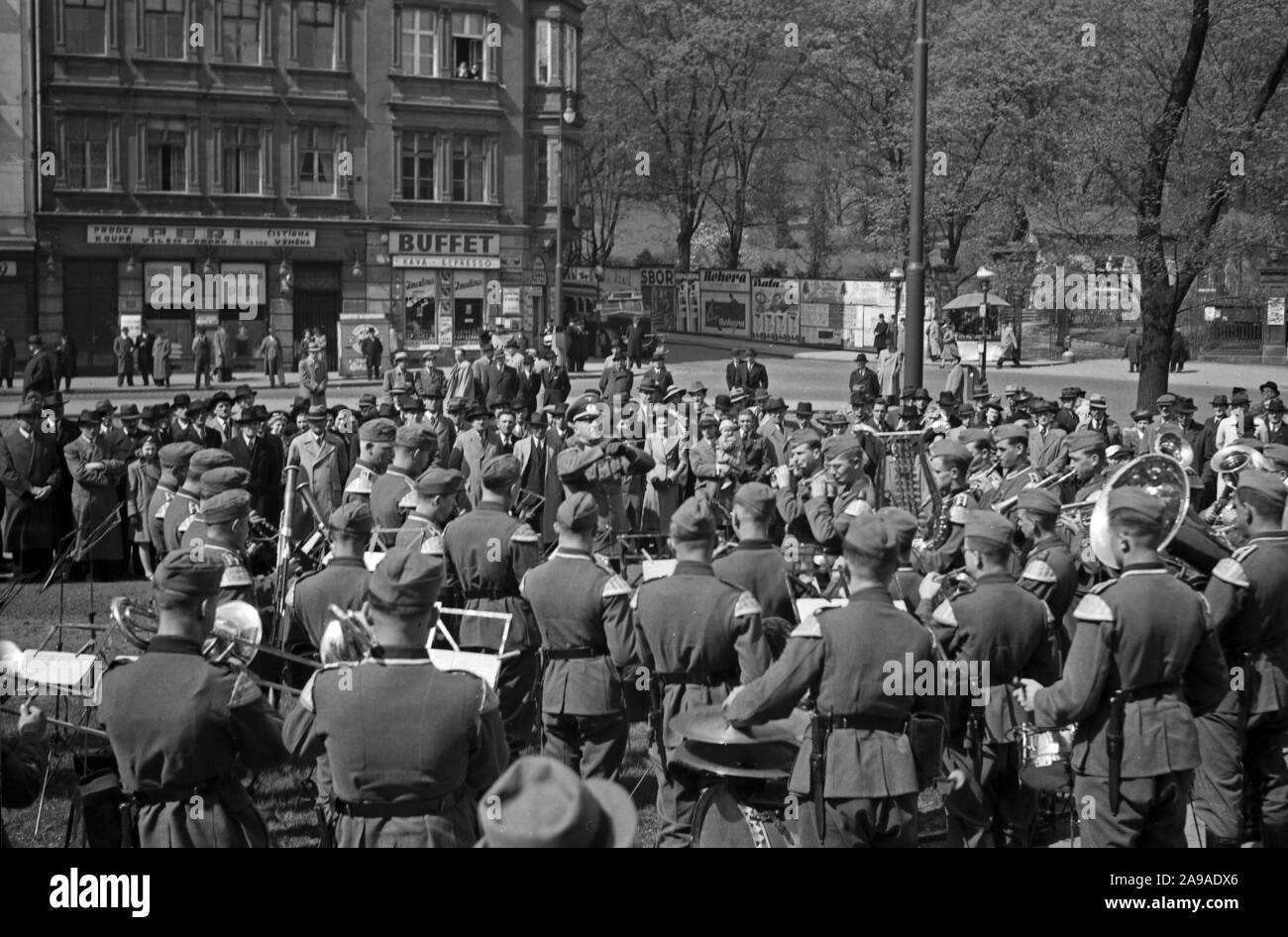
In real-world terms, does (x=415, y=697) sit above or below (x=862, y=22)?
below

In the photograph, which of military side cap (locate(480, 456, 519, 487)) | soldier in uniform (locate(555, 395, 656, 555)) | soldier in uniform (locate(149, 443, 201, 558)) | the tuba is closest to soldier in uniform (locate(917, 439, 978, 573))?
the tuba

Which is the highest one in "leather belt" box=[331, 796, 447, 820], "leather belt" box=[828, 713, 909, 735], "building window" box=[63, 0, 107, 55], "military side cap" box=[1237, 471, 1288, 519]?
"building window" box=[63, 0, 107, 55]

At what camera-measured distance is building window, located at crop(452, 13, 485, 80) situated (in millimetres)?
45156

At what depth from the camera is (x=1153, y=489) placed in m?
7.69

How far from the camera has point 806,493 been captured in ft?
39.4

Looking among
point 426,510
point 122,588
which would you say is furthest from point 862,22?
point 426,510

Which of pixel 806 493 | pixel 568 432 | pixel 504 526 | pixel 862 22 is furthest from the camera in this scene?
pixel 862 22

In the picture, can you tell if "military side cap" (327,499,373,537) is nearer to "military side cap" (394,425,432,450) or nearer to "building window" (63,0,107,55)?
"military side cap" (394,425,432,450)

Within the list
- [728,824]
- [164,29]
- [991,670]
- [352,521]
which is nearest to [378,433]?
[352,521]

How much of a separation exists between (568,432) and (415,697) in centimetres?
1309

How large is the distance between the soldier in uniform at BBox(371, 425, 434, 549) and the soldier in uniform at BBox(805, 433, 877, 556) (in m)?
2.92

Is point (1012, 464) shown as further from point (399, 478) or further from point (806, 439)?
point (399, 478)

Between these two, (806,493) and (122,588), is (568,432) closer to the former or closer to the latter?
(122,588)

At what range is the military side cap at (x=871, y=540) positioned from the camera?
644cm
